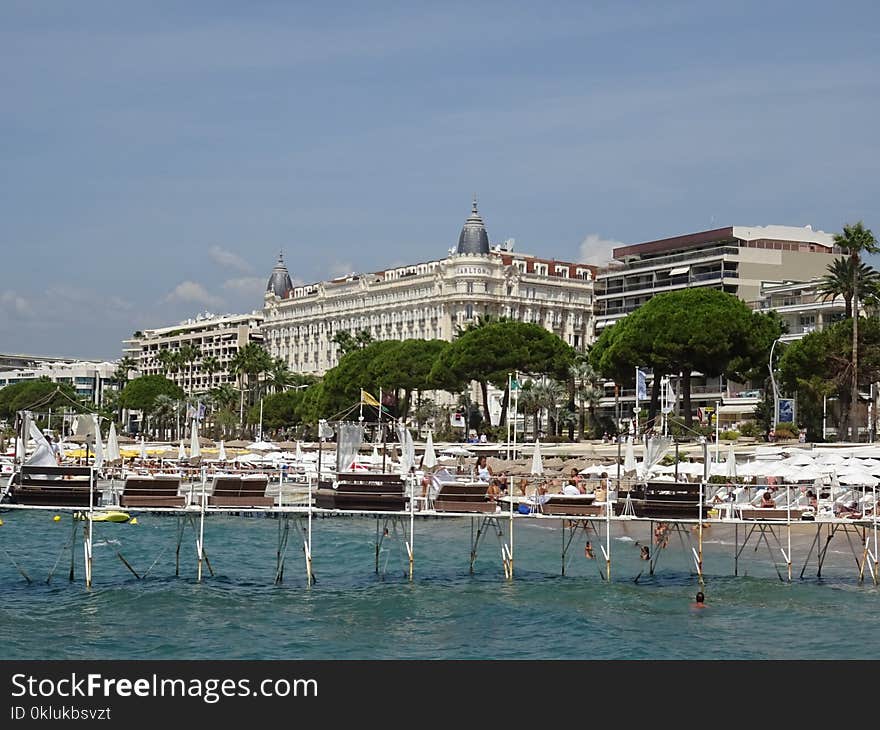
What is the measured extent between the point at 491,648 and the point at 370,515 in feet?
23.2

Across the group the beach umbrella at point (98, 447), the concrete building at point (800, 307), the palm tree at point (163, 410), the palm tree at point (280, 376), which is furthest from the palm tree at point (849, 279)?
the palm tree at point (163, 410)

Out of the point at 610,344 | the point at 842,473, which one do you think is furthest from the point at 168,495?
the point at 610,344

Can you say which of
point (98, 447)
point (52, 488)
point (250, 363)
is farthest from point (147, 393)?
point (52, 488)

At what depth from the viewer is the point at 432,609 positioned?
3516 centimetres

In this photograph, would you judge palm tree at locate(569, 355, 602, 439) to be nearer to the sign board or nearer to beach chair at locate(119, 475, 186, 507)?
the sign board

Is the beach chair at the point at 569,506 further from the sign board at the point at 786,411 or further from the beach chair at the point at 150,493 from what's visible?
the sign board at the point at 786,411

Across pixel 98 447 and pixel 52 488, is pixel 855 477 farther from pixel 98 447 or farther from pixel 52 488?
pixel 52 488

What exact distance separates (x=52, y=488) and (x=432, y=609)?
10733mm

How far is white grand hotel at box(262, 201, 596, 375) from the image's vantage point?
161 m

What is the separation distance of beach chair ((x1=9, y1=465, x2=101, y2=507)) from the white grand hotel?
119804mm

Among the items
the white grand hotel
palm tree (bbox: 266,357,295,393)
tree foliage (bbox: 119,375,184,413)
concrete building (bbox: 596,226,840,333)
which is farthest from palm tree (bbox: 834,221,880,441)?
tree foliage (bbox: 119,375,184,413)

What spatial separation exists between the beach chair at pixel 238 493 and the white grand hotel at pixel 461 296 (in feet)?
387

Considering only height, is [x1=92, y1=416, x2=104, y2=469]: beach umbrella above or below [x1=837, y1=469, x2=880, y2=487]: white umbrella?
above
